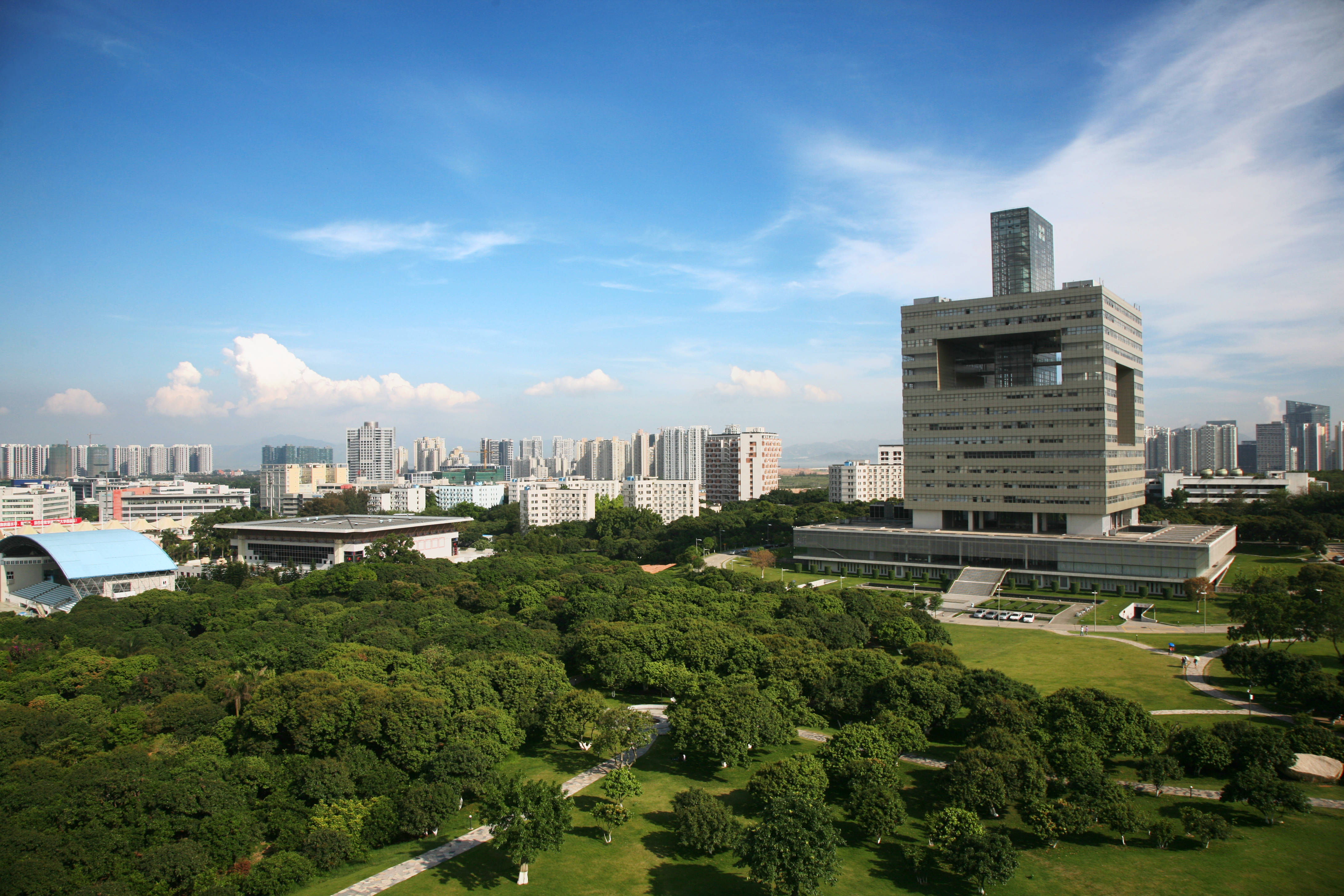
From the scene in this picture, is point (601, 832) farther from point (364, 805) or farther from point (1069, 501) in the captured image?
point (1069, 501)

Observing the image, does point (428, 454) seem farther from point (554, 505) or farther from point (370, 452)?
point (554, 505)

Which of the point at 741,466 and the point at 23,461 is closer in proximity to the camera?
the point at 23,461

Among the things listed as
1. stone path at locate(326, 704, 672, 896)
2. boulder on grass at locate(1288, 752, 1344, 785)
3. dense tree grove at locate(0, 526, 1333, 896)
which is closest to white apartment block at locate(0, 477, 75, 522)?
dense tree grove at locate(0, 526, 1333, 896)

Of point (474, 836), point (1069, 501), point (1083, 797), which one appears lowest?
point (474, 836)

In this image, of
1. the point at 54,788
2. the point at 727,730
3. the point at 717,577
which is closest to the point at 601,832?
the point at 727,730

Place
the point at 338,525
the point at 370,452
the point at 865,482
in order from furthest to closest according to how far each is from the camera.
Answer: the point at 370,452, the point at 865,482, the point at 338,525

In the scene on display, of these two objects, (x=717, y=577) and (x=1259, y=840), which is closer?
(x=1259, y=840)

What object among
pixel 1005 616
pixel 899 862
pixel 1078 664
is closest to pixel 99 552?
pixel 899 862
